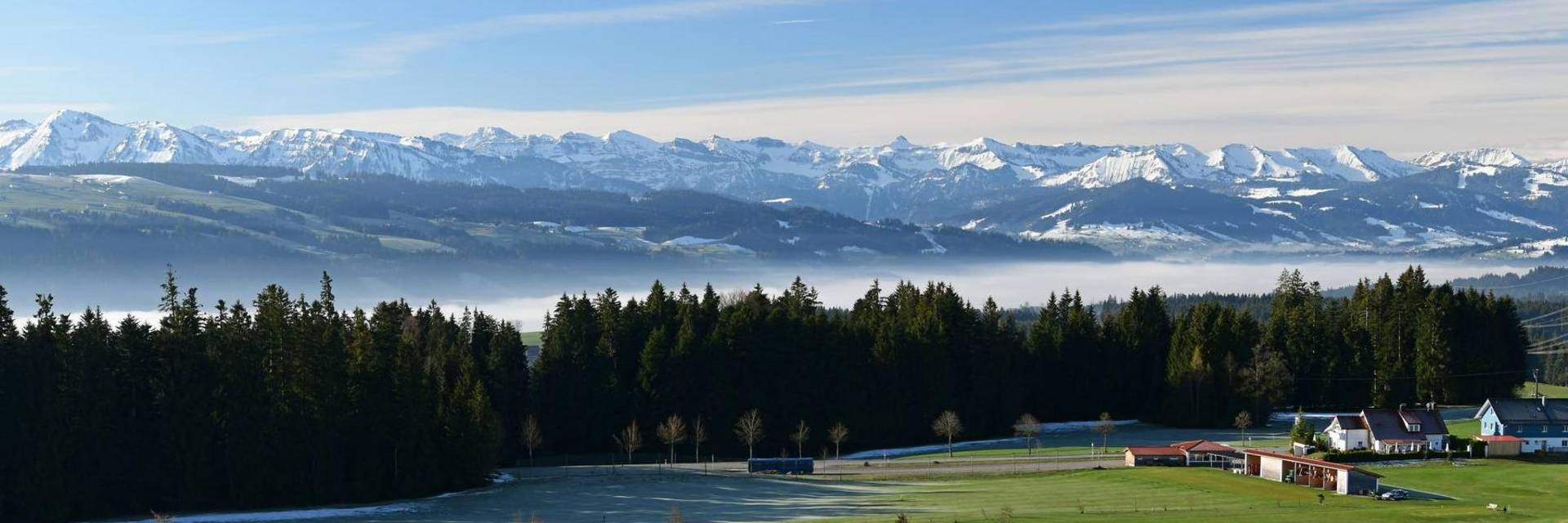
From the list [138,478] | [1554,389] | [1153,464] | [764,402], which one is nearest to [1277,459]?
[1153,464]

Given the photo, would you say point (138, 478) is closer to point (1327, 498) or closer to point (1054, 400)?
point (1327, 498)

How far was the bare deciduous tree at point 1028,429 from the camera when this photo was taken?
4788 inches

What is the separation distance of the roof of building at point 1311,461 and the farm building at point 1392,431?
1183 cm

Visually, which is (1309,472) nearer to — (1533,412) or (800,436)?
(1533,412)

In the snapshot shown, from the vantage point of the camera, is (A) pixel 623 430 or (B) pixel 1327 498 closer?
(B) pixel 1327 498

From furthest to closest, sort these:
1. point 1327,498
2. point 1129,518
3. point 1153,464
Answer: point 1153,464 → point 1327,498 → point 1129,518

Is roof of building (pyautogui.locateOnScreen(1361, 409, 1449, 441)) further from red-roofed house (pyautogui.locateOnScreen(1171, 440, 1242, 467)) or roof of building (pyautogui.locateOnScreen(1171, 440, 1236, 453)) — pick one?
red-roofed house (pyautogui.locateOnScreen(1171, 440, 1242, 467))

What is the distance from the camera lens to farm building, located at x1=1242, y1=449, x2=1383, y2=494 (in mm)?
85750

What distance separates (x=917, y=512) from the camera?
7581 centimetres

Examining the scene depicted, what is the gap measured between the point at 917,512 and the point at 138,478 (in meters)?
42.6

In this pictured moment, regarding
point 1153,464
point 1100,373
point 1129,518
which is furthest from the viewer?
point 1100,373

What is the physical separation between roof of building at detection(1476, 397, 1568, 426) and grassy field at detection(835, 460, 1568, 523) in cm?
750

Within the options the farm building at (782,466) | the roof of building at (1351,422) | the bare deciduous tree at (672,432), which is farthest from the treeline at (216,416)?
the roof of building at (1351,422)

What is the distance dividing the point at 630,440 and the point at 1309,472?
155 ft
